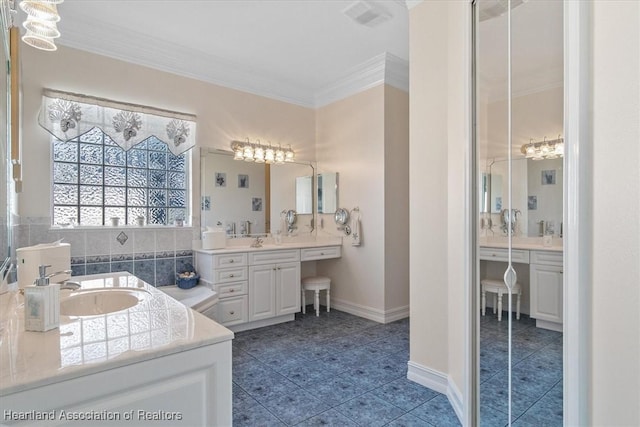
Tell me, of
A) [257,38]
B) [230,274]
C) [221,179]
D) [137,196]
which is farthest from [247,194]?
[257,38]

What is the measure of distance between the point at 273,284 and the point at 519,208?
9.24 ft

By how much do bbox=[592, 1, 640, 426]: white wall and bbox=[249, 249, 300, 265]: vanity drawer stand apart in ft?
10.1

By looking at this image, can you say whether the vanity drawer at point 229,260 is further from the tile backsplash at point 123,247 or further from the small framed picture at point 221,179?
the small framed picture at point 221,179

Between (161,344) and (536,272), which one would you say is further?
(536,272)

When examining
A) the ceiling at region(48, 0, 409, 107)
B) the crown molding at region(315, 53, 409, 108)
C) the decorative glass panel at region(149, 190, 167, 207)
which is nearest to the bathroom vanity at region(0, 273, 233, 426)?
the decorative glass panel at region(149, 190, 167, 207)

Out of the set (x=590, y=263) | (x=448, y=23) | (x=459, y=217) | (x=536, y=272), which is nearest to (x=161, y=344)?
(x=590, y=263)

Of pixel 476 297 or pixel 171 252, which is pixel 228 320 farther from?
pixel 476 297

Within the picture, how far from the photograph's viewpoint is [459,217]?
81.4 inches

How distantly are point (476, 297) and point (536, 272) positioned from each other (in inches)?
21.0

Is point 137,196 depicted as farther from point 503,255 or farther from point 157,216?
point 503,255

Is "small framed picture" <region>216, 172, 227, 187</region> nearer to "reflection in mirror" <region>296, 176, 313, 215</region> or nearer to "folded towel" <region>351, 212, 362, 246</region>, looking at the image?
"reflection in mirror" <region>296, 176, 313, 215</region>

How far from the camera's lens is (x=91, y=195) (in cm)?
319

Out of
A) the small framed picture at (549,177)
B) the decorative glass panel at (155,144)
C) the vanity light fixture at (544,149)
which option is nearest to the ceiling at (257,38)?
the vanity light fixture at (544,149)

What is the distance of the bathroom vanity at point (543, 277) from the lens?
3.89 ft
